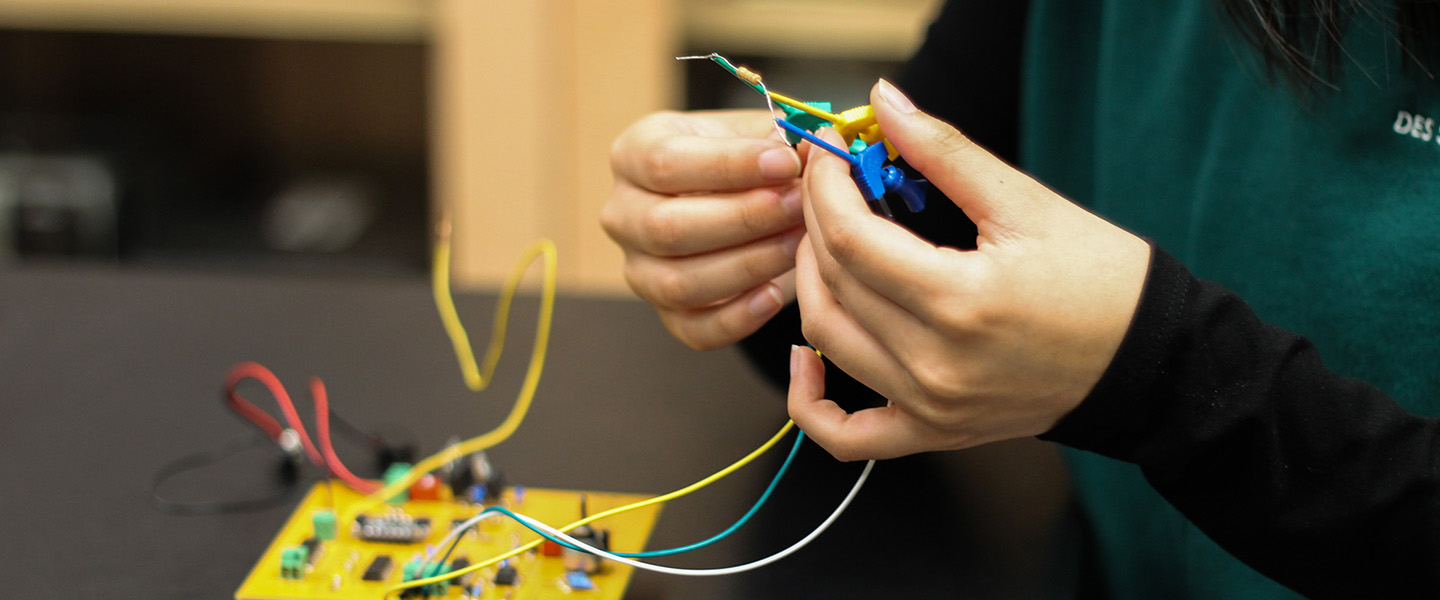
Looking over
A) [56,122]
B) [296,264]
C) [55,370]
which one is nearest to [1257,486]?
[55,370]

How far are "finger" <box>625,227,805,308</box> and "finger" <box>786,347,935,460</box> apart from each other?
120 millimetres

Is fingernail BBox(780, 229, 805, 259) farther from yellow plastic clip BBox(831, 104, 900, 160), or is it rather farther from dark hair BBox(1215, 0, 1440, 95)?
dark hair BBox(1215, 0, 1440, 95)

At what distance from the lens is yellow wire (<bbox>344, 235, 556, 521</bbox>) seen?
57 centimetres

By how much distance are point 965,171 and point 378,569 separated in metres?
0.31

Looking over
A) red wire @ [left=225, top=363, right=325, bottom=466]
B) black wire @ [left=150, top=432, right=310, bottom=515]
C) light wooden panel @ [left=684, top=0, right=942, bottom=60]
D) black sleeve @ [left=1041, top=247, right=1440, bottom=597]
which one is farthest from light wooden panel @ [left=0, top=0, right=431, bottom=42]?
black sleeve @ [left=1041, top=247, right=1440, bottom=597]

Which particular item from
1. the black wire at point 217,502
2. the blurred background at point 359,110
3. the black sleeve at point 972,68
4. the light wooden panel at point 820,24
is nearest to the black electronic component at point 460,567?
the black wire at point 217,502

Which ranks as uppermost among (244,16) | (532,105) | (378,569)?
(244,16)

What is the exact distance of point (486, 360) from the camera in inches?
29.6

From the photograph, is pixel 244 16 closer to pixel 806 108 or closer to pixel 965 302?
pixel 806 108

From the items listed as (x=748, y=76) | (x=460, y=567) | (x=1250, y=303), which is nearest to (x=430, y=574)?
(x=460, y=567)

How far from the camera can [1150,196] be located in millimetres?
658

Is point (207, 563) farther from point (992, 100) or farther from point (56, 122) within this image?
point (56, 122)

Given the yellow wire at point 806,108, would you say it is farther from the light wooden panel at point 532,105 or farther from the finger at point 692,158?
the light wooden panel at point 532,105

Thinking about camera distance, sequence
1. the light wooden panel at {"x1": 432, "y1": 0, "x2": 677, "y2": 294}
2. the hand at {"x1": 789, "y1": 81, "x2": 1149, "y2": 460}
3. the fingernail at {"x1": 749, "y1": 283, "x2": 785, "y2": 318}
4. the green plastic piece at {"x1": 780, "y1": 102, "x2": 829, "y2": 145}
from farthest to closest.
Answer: the light wooden panel at {"x1": 432, "y1": 0, "x2": 677, "y2": 294} → the fingernail at {"x1": 749, "y1": 283, "x2": 785, "y2": 318} → the green plastic piece at {"x1": 780, "y1": 102, "x2": 829, "y2": 145} → the hand at {"x1": 789, "y1": 81, "x2": 1149, "y2": 460}
